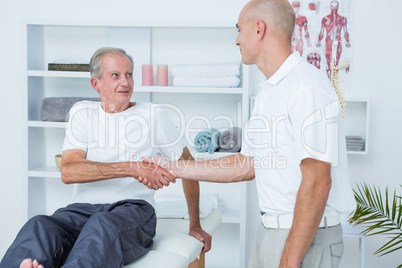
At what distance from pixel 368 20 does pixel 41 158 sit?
227 centimetres

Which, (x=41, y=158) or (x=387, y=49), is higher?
(x=387, y=49)

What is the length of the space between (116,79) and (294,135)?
1029 mm

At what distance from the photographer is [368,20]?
3148 mm

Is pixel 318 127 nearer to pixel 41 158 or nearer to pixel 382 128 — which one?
pixel 382 128

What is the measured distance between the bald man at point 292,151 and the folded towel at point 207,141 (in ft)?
3.92

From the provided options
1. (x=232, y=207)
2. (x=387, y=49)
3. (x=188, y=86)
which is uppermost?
(x=387, y=49)

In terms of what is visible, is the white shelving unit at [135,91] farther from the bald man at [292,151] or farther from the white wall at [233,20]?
the bald man at [292,151]

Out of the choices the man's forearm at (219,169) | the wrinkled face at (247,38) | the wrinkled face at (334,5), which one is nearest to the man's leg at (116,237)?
the man's forearm at (219,169)

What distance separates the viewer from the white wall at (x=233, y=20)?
315cm

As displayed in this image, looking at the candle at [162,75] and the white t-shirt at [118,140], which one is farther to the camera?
the candle at [162,75]

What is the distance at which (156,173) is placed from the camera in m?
2.18

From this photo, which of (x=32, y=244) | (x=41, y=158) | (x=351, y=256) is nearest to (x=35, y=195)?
(x=41, y=158)

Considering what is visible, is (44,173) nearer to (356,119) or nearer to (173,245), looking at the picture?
(173,245)

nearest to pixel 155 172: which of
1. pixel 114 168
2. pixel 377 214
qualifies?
pixel 114 168
